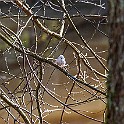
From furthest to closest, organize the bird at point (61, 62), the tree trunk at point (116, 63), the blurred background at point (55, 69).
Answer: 1. the blurred background at point (55, 69)
2. the bird at point (61, 62)
3. the tree trunk at point (116, 63)

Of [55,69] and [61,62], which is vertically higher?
[55,69]

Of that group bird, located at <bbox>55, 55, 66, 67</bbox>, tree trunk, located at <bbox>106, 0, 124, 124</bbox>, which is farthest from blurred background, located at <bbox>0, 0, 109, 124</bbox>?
tree trunk, located at <bbox>106, 0, 124, 124</bbox>

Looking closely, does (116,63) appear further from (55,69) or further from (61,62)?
(55,69)

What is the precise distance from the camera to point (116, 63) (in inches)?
25.5

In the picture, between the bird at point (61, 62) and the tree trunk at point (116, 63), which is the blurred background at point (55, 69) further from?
the tree trunk at point (116, 63)

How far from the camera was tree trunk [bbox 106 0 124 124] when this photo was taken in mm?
626

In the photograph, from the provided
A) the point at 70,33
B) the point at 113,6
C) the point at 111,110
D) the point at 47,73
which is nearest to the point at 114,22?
the point at 113,6

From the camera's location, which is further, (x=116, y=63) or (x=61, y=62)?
(x=61, y=62)

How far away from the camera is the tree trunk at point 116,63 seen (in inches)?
24.6

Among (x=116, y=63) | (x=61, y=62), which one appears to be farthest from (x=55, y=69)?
(x=116, y=63)

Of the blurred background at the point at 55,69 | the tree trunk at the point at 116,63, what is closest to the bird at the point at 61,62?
the blurred background at the point at 55,69

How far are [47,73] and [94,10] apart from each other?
2.03 meters

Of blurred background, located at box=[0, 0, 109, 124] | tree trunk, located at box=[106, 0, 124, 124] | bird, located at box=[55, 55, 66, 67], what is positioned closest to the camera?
tree trunk, located at box=[106, 0, 124, 124]

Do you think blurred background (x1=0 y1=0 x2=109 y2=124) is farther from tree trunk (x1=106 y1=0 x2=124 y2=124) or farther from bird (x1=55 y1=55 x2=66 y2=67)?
tree trunk (x1=106 y1=0 x2=124 y2=124)
